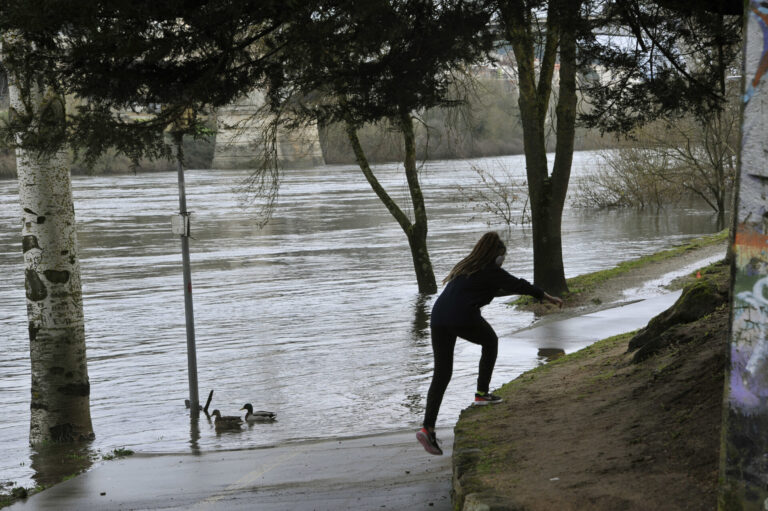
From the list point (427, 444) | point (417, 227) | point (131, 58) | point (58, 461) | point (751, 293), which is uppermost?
point (131, 58)

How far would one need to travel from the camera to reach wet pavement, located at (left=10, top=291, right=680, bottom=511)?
689 centimetres

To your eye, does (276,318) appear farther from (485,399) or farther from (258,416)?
(485,399)

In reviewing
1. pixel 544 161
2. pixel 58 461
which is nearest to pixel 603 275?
pixel 544 161

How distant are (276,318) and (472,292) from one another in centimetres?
1380

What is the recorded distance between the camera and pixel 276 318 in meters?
20.6

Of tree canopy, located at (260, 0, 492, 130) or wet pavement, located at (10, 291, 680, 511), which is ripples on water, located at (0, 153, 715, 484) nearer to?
wet pavement, located at (10, 291, 680, 511)

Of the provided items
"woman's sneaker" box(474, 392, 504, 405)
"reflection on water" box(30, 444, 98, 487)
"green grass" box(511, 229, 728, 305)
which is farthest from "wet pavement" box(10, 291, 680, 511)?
"green grass" box(511, 229, 728, 305)

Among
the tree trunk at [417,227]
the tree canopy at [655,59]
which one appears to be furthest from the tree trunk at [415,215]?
the tree canopy at [655,59]

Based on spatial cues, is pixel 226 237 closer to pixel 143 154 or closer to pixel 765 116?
pixel 143 154

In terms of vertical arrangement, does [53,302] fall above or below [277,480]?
above

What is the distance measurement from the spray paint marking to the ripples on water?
144 cm

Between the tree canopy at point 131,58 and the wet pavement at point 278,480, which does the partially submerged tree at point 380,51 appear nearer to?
the tree canopy at point 131,58

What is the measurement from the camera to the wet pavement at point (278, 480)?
22.6 ft

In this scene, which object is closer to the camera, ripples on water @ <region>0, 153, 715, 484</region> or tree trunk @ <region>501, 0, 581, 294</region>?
ripples on water @ <region>0, 153, 715, 484</region>
